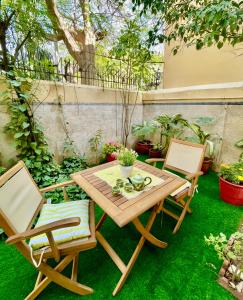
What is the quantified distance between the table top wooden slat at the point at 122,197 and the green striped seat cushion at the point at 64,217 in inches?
8.5

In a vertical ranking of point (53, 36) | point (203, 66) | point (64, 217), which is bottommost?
point (64, 217)

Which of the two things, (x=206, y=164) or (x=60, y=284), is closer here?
(x=60, y=284)

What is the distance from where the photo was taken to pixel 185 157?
2137 millimetres

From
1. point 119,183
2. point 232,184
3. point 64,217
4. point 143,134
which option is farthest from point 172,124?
point 64,217

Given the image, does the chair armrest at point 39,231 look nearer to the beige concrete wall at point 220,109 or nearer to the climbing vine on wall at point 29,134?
the climbing vine on wall at point 29,134

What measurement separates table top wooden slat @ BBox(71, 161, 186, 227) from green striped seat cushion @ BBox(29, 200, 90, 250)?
0.22m

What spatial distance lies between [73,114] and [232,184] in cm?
313

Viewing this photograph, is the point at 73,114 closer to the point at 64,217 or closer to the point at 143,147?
the point at 143,147

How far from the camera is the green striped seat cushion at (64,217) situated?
3.87ft

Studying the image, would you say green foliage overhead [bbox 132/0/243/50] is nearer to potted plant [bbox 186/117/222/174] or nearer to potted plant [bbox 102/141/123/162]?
potted plant [bbox 186/117/222/174]

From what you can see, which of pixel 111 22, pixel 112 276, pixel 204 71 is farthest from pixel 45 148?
pixel 111 22

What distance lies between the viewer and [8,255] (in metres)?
1.65

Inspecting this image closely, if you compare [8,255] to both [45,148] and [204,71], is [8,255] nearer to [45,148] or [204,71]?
[45,148]

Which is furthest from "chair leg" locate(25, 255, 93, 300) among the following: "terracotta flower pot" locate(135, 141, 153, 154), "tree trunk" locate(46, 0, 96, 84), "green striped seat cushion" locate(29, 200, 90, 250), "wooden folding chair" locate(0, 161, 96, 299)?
"tree trunk" locate(46, 0, 96, 84)
